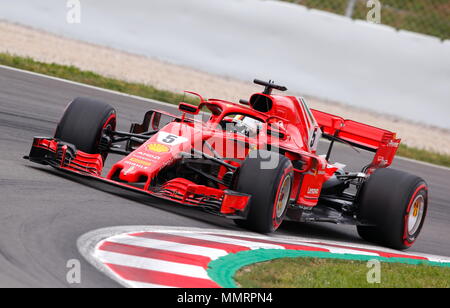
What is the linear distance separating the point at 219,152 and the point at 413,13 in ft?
37.8

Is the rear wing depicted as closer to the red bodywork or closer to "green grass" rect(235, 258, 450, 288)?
the red bodywork

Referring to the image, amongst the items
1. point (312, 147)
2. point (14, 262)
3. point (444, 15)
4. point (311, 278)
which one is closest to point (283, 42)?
point (444, 15)

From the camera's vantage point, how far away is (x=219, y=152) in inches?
337

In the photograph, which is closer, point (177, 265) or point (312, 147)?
point (177, 265)

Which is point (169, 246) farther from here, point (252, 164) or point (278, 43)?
point (278, 43)

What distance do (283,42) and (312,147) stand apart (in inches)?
339

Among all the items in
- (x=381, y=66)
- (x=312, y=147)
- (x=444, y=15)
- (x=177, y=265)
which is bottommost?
(x=177, y=265)

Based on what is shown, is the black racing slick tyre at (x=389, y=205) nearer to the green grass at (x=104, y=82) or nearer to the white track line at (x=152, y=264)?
the white track line at (x=152, y=264)

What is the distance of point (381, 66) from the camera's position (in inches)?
687

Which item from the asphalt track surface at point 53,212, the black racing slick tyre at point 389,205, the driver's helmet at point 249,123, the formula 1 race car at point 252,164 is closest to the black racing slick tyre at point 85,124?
the formula 1 race car at point 252,164

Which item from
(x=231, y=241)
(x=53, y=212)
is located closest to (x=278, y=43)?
(x=231, y=241)

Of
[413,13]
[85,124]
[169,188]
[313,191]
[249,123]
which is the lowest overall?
[169,188]
